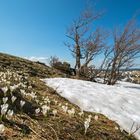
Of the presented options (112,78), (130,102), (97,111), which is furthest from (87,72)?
(97,111)

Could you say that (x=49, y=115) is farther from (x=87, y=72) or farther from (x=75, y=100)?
(x=87, y=72)

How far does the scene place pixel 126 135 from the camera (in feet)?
14.0

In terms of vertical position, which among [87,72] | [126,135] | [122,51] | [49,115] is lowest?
[126,135]

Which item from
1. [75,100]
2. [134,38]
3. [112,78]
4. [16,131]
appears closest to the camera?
[16,131]

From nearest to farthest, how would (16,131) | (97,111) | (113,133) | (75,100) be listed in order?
1. (16,131)
2. (113,133)
3. (97,111)
4. (75,100)

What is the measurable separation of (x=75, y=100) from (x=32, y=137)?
3.94 metres

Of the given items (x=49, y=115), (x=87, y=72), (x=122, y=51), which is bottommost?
(x=49, y=115)

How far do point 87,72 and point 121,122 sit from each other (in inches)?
557

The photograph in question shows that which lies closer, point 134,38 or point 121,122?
point 121,122

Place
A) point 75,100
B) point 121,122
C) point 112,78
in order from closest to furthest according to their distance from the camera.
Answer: point 121,122
point 75,100
point 112,78

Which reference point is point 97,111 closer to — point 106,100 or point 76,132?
point 106,100

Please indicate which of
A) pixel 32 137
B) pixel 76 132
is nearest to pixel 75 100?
pixel 76 132

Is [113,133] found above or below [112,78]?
below

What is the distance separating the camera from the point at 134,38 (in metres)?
16.7
